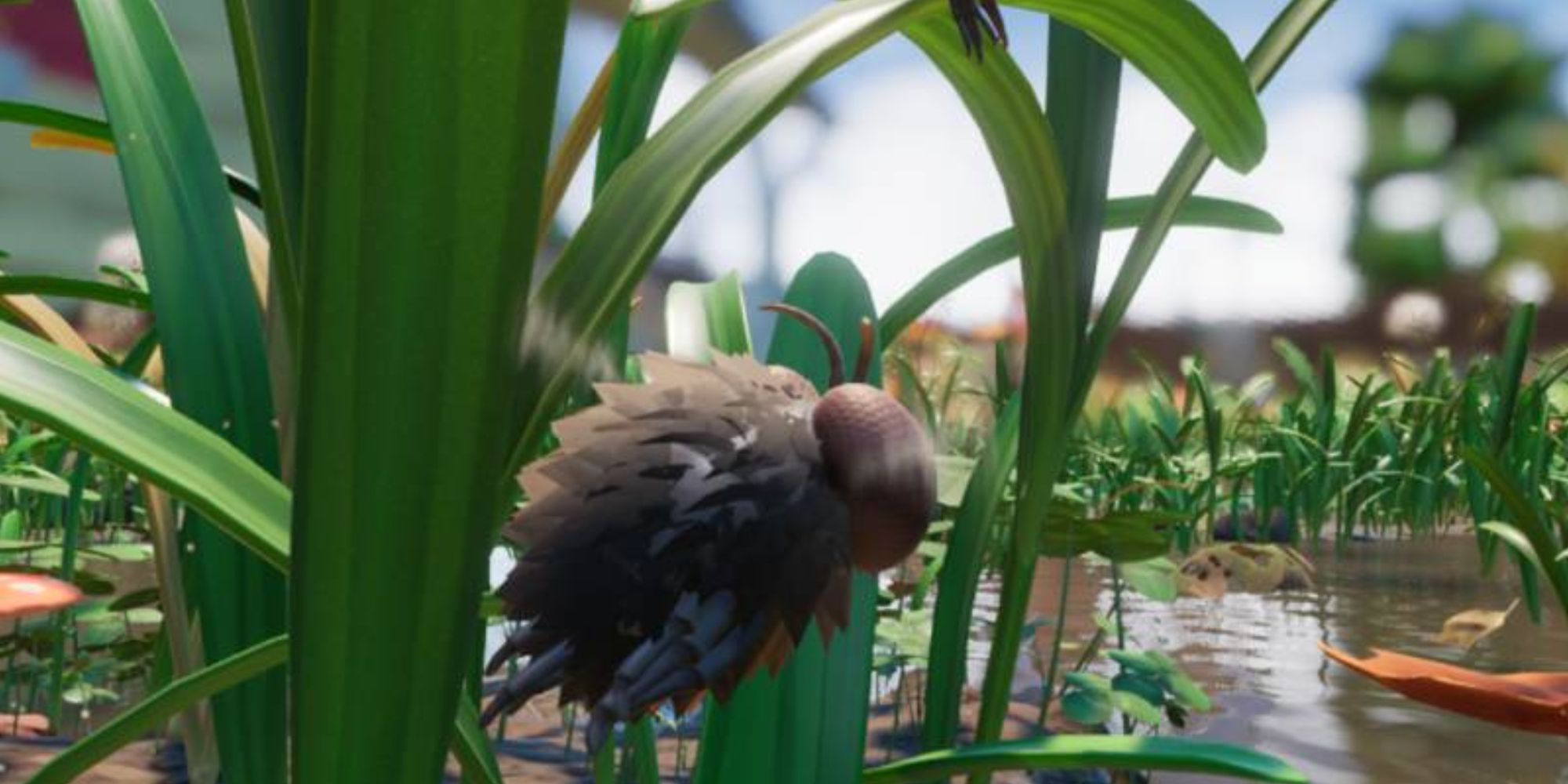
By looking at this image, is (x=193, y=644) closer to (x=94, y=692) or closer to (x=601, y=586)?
(x=601, y=586)

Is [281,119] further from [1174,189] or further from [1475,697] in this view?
[1475,697]

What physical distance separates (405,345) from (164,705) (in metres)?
0.28

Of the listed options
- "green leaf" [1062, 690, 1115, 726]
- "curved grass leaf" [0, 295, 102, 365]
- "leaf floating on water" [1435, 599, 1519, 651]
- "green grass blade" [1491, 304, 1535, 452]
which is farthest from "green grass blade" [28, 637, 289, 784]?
"green grass blade" [1491, 304, 1535, 452]

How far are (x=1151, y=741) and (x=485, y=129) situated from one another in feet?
1.23

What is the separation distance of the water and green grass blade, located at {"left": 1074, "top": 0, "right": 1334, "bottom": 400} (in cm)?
69

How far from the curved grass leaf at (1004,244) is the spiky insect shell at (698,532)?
347mm

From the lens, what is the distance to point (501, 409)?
0.77ft

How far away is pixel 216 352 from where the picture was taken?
0.52 m

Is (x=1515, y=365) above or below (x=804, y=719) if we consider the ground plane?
above

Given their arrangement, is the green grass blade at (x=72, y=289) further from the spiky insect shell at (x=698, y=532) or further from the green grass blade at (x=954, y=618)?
the spiky insect shell at (x=698, y=532)

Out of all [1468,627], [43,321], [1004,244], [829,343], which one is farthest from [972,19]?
[1468,627]

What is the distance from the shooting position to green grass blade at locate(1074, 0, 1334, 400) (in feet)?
1.85

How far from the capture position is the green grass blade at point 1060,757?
0.46 m

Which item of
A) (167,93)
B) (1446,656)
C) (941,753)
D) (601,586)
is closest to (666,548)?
(601,586)
